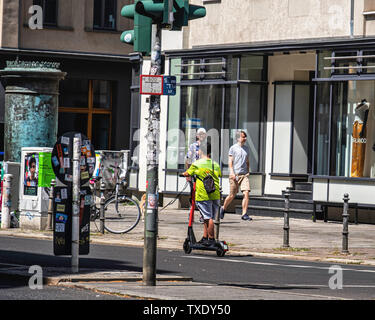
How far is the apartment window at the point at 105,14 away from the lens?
3806cm

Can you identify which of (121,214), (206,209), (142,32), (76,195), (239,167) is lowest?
(121,214)

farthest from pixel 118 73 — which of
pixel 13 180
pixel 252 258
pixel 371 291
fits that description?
pixel 371 291

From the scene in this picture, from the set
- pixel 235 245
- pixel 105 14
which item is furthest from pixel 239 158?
pixel 105 14

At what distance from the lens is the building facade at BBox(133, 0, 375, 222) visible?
2430 cm

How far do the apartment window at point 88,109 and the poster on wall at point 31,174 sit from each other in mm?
16588

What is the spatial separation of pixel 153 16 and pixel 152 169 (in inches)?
66.9

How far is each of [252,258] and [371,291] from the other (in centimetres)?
471

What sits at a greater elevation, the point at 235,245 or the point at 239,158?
the point at 239,158

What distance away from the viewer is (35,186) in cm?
2112

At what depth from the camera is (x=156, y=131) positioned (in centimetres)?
1147

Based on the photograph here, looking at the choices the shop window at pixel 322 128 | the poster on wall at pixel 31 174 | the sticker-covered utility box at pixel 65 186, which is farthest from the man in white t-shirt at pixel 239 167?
the sticker-covered utility box at pixel 65 186

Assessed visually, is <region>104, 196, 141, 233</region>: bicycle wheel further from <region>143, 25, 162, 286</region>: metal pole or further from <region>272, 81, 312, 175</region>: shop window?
<region>143, 25, 162, 286</region>: metal pole

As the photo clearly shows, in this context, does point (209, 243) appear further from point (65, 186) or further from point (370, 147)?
point (370, 147)

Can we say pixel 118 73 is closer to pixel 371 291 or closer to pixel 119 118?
pixel 119 118
